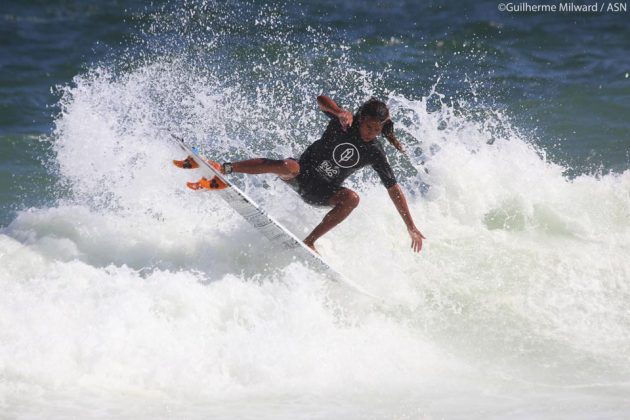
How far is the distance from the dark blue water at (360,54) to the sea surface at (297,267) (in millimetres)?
131

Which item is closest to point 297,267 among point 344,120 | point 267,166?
point 267,166

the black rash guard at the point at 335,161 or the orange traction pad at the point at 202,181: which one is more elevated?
the black rash guard at the point at 335,161

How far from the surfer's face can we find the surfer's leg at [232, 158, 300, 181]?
0.73 metres

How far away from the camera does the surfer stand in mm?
7062

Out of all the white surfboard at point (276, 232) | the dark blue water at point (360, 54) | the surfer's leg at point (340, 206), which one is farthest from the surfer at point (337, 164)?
the dark blue water at point (360, 54)

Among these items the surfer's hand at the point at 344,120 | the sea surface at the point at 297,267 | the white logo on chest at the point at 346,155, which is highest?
the surfer's hand at the point at 344,120

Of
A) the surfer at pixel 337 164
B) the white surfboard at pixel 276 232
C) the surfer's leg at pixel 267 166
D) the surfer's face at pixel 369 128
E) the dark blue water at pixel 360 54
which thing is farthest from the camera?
the dark blue water at pixel 360 54

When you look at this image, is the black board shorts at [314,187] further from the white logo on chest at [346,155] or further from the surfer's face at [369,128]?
the surfer's face at [369,128]

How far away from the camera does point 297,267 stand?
7.48m

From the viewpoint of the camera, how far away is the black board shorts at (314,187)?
7535 millimetres

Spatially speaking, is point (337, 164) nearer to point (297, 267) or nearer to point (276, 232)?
point (276, 232)

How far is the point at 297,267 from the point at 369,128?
152 centimetres

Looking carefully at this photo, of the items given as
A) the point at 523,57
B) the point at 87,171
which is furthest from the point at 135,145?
the point at 523,57

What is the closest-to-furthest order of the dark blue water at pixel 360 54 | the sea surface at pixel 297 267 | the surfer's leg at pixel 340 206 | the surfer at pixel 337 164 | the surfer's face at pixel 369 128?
the sea surface at pixel 297 267 → the surfer's face at pixel 369 128 → the surfer at pixel 337 164 → the surfer's leg at pixel 340 206 → the dark blue water at pixel 360 54
